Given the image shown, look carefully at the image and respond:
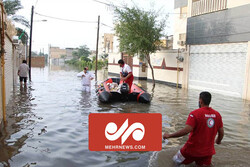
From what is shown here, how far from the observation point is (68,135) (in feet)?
19.9

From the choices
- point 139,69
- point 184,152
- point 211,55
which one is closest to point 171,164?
point 184,152

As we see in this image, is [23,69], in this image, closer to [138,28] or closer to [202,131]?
[138,28]

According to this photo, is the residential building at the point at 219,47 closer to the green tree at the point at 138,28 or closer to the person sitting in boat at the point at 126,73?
the green tree at the point at 138,28

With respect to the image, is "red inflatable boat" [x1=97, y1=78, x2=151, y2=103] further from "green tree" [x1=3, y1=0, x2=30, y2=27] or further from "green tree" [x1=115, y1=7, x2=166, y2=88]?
"green tree" [x1=3, y1=0, x2=30, y2=27]

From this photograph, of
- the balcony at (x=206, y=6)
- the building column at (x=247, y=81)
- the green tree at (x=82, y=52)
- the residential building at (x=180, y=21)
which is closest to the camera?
the building column at (x=247, y=81)

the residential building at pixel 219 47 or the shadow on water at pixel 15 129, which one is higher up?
the residential building at pixel 219 47

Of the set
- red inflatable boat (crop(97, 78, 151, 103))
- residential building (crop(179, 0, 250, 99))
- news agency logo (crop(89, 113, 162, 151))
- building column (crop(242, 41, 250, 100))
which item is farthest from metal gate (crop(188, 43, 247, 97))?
news agency logo (crop(89, 113, 162, 151))

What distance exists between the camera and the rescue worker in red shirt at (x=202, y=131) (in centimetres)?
349

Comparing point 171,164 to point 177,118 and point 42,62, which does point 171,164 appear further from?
point 42,62

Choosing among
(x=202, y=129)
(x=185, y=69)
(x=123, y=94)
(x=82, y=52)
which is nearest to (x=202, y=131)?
(x=202, y=129)

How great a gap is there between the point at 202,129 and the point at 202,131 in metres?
0.03

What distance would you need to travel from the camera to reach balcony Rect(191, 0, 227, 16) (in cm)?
1490

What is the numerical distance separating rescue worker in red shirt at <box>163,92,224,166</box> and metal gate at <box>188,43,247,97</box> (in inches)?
435

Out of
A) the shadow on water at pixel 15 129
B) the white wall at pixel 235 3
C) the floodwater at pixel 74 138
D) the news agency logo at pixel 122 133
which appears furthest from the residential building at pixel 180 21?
the news agency logo at pixel 122 133
